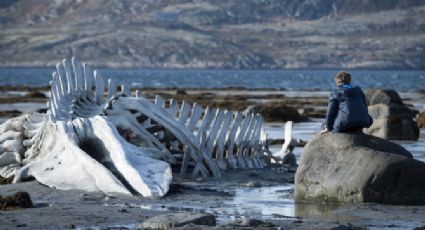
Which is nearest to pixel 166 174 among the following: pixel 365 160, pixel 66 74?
pixel 365 160

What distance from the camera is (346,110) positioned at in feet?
46.7

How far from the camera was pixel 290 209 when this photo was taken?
13227 millimetres

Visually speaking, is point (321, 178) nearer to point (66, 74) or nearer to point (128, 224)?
point (128, 224)

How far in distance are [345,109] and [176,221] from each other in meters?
4.09

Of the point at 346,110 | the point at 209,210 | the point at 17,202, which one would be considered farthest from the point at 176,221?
the point at 346,110

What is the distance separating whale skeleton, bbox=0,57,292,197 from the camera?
13758mm

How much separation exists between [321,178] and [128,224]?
3.28 meters

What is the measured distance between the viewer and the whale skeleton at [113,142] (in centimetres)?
1376

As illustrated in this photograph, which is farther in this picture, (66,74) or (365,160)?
(66,74)

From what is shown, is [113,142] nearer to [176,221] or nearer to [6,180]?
[6,180]

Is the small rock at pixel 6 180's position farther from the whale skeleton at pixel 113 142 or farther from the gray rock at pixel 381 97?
the gray rock at pixel 381 97

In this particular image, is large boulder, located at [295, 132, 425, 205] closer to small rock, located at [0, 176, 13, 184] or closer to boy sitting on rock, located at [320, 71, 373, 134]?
boy sitting on rock, located at [320, 71, 373, 134]

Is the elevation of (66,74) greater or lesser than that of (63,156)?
greater

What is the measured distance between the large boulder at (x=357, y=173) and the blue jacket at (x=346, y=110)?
0.46 feet
